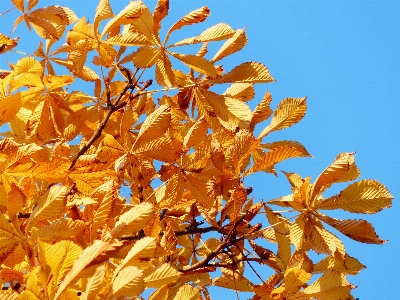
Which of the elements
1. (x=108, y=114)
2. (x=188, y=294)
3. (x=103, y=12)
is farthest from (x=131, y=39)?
(x=188, y=294)

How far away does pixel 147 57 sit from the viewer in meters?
1.92

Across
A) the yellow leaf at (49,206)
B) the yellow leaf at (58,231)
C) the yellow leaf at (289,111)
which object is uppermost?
the yellow leaf at (289,111)

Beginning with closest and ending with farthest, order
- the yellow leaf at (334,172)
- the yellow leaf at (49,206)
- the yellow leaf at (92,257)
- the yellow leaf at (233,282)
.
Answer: the yellow leaf at (92,257) → the yellow leaf at (49,206) → the yellow leaf at (334,172) → the yellow leaf at (233,282)

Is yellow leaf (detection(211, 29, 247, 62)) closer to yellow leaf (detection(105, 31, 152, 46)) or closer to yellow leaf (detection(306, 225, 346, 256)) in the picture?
yellow leaf (detection(105, 31, 152, 46))

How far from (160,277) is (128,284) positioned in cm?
18

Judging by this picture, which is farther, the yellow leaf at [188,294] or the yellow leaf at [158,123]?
the yellow leaf at [158,123]

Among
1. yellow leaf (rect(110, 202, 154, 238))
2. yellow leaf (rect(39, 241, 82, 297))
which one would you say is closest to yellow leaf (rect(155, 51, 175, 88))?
yellow leaf (rect(110, 202, 154, 238))

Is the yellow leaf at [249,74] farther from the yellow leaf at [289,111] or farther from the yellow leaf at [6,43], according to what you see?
the yellow leaf at [6,43]

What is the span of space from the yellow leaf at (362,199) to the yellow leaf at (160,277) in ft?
2.04

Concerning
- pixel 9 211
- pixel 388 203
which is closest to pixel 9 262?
pixel 9 211

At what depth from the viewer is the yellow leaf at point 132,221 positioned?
1169 mm

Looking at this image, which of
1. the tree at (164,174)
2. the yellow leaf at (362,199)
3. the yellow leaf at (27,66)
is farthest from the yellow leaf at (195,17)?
the yellow leaf at (362,199)

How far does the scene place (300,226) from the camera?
1.63 meters

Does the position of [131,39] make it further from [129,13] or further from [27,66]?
[27,66]
